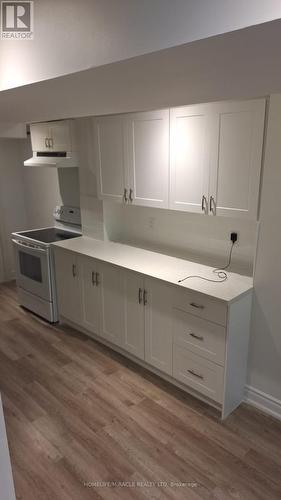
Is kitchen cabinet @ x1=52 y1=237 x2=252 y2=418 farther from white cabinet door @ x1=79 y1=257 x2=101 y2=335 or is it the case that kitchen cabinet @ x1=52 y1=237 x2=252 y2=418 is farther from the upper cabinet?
the upper cabinet

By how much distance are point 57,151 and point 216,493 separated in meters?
3.18

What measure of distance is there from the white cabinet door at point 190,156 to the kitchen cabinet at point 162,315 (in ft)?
1.99

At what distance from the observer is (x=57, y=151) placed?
3531mm

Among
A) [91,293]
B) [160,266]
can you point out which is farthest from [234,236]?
[91,293]

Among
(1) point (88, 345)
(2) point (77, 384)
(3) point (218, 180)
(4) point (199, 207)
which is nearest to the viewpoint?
(3) point (218, 180)

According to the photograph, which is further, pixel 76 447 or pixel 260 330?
pixel 260 330

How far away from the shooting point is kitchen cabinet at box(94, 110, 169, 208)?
106 inches

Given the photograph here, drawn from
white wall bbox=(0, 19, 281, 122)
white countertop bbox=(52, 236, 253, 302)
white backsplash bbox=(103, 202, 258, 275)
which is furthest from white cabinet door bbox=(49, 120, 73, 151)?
white wall bbox=(0, 19, 281, 122)

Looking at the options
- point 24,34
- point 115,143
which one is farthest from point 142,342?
point 24,34

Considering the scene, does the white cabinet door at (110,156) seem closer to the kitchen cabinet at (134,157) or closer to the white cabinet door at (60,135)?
the kitchen cabinet at (134,157)

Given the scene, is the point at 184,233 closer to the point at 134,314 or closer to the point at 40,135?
the point at 134,314

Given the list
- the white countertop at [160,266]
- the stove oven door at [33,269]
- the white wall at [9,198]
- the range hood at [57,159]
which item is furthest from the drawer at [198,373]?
the white wall at [9,198]

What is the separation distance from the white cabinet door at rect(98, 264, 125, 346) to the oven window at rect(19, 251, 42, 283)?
3.19ft

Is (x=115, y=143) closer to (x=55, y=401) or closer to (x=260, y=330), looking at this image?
(x=260, y=330)
